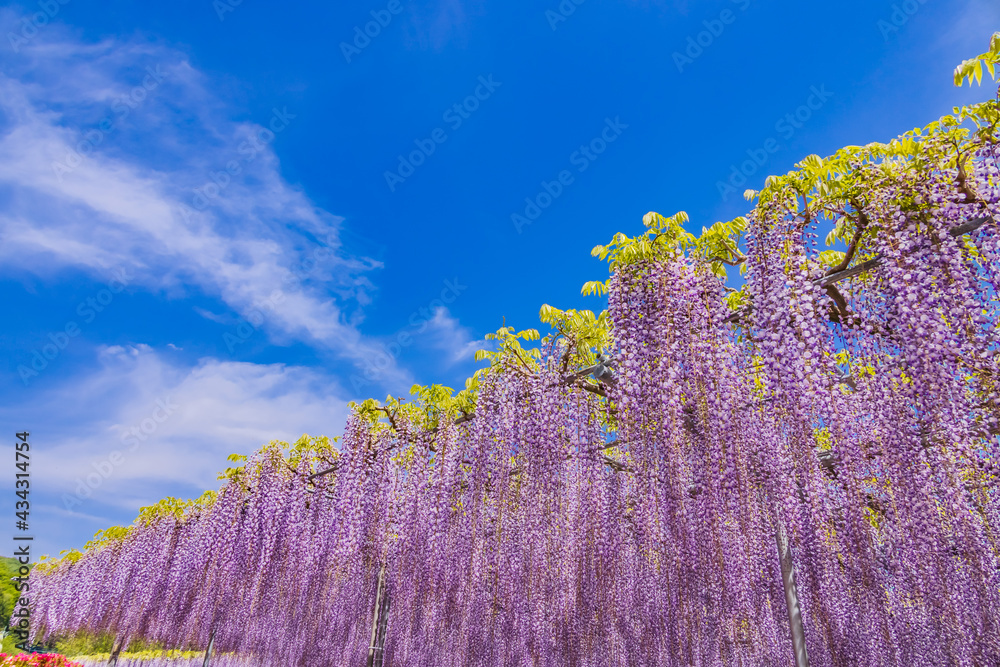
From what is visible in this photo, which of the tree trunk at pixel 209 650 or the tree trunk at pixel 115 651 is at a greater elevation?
the tree trunk at pixel 209 650

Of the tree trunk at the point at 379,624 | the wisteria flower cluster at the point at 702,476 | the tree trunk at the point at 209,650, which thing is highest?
the wisteria flower cluster at the point at 702,476

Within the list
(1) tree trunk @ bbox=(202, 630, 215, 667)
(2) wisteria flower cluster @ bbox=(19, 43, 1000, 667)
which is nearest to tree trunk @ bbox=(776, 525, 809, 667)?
(2) wisteria flower cluster @ bbox=(19, 43, 1000, 667)

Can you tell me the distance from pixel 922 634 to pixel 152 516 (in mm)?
17010

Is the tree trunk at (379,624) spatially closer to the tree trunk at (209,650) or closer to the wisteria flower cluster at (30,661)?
the tree trunk at (209,650)

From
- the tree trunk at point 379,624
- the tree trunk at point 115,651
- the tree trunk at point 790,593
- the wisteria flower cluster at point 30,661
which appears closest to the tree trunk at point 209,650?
the wisteria flower cluster at point 30,661

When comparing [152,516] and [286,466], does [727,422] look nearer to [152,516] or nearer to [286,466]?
[286,466]

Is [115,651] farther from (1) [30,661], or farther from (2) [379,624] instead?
(2) [379,624]

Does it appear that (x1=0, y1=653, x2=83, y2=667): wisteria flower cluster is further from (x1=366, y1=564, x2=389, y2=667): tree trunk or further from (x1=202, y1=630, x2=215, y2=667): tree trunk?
(x1=366, y1=564, x2=389, y2=667): tree trunk

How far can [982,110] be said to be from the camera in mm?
4422

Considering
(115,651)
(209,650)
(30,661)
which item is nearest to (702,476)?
(30,661)

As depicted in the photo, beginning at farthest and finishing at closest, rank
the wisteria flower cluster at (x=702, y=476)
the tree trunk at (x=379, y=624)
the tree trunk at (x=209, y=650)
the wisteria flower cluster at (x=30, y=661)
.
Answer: the tree trunk at (x=209, y=650)
the tree trunk at (x=379, y=624)
the wisteria flower cluster at (x=30, y=661)
the wisteria flower cluster at (x=702, y=476)

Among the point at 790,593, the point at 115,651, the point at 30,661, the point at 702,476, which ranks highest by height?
the point at 702,476

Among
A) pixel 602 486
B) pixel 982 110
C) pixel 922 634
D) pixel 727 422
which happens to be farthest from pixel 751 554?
pixel 922 634

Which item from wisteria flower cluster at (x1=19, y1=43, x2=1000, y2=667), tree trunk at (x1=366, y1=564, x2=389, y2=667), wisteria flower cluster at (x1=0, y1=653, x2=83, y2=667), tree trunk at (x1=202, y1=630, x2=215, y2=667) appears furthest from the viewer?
tree trunk at (x1=202, y1=630, x2=215, y2=667)
